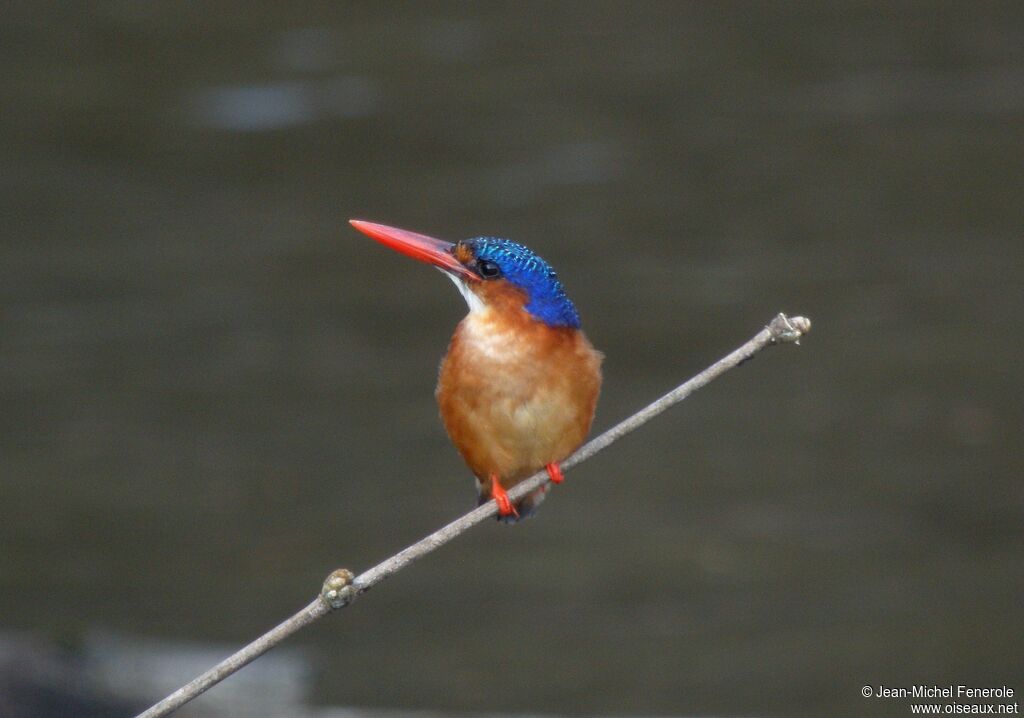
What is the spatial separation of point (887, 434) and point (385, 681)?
324 cm

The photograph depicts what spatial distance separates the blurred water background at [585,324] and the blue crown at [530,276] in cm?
232

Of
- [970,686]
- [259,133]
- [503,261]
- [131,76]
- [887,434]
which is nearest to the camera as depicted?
[503,261]

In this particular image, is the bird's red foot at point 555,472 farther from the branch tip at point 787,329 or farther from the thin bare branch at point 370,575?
the branch tip at point 787,329

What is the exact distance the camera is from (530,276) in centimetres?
362

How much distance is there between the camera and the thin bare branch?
253 cm

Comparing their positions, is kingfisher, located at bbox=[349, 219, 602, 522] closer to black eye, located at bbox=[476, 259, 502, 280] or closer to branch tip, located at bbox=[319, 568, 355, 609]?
black eye, located at bbox=[476, 259, 502, 280]

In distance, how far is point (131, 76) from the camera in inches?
515

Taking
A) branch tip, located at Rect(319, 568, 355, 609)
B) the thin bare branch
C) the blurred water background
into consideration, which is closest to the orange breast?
the thin bare branch

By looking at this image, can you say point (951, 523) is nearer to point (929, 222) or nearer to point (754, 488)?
point (754, 488)

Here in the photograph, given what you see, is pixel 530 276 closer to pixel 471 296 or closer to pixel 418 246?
pixel 471 296

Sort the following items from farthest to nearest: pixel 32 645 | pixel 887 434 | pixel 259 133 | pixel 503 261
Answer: pixel 259 133 → pixel 887 434 → pixel 32 645 → pixel 503 261

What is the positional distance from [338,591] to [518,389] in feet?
3.40

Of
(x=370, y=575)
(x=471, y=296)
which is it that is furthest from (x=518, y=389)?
(x=370, y=575)

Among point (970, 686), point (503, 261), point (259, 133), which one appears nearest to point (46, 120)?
point (259, 133)
